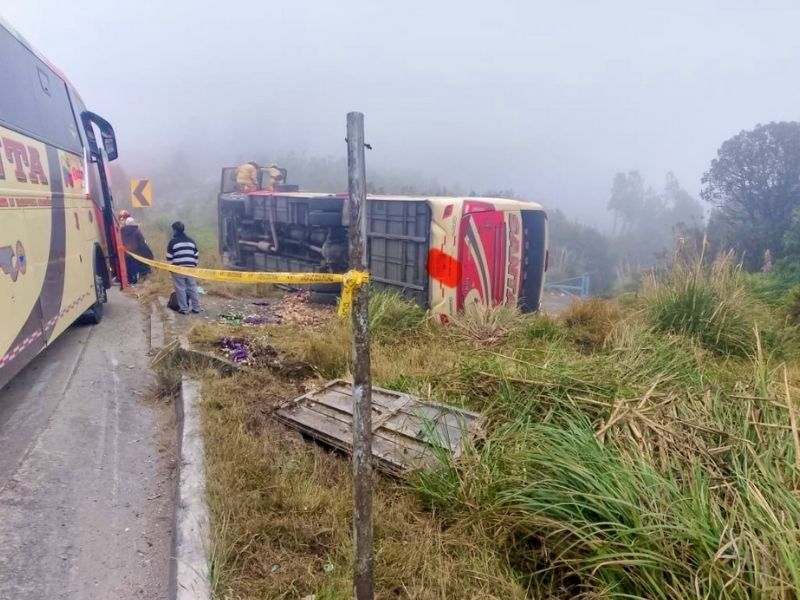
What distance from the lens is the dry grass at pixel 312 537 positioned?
2.39m

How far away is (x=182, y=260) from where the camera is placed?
780 centimetres

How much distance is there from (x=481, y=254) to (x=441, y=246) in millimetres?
539

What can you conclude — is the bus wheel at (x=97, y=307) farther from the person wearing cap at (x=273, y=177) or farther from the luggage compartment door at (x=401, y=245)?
the person wearing cap at (x=273, y=177)

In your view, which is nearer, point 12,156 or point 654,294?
point 12,156

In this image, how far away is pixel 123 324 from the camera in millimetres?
7672

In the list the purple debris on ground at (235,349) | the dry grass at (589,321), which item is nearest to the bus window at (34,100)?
the purple debris on ground at (235,349)

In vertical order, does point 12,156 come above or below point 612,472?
Result: above

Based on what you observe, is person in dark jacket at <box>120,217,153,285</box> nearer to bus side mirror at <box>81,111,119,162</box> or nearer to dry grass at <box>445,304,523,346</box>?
bus side mirror at <box>81,111,119,162</box>

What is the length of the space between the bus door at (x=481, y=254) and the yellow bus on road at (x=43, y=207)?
14.6 feet

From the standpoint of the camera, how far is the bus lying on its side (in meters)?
7.21

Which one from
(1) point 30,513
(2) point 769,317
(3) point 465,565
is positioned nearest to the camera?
(3) point 465,565

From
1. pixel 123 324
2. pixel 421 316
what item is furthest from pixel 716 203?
pixel 123 324

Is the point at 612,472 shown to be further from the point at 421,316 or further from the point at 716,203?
the point at 716,203

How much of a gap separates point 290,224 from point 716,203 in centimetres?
2472
